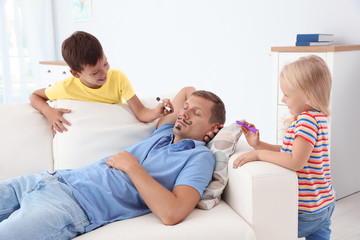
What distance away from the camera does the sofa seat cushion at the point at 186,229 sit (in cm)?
125

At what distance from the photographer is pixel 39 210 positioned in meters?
1.26

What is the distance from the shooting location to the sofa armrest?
1300 mm

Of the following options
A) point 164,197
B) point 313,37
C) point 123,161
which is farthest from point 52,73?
point 164,197

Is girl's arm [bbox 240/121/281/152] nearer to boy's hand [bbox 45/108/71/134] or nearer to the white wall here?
boy's hand [bbox 45/108/71/134]

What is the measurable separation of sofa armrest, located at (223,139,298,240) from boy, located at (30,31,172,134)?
0.62 m

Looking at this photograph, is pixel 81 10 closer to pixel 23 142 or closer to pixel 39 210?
pixel 23 142

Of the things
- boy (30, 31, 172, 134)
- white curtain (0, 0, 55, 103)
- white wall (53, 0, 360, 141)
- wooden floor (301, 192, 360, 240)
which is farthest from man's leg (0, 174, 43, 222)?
white curtain (0, 0, 55, 103)

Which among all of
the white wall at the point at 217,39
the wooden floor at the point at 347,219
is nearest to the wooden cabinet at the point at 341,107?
the wooden floor at the point at 347,219

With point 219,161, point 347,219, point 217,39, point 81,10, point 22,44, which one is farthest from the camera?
point 22,44

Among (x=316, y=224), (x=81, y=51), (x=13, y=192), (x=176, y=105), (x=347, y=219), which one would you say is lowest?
(x=347, y=219)

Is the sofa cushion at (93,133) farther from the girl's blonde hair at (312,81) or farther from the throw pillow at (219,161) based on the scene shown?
the girl's blonde hair at (312,81)

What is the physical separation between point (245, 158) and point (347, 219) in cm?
114

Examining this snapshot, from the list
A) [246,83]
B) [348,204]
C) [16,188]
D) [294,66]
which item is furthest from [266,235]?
[246,83]

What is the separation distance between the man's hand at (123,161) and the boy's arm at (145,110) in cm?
36
